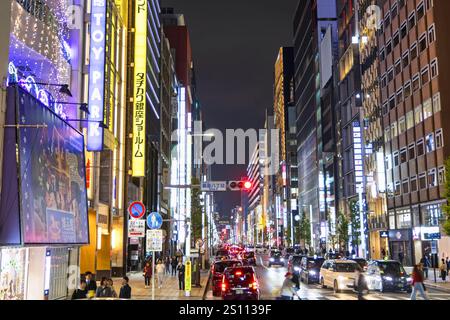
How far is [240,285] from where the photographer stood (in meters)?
22.3

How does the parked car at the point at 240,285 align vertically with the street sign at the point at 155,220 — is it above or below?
below

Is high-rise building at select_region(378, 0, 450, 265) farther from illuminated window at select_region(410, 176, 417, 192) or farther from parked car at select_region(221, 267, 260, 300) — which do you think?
parked car at select_region(221, 267, 260, 300)

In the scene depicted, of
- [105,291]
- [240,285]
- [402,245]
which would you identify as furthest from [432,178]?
[105,291]

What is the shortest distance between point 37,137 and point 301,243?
127748 millimetres

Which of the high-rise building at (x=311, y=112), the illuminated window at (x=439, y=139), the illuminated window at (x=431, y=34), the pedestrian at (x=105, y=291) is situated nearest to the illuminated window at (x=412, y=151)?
the illuminated window at (x=439, y=139)

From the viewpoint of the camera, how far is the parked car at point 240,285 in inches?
869

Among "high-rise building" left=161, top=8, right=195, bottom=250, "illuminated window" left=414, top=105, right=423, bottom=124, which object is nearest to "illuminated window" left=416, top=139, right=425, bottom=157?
"illuminated window" left=414, top=105, right=423, bottom=124

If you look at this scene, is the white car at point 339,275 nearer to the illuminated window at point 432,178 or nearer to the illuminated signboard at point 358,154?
the illuminated window at point 432,178

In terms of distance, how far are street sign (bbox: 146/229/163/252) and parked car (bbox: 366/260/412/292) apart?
15450mm

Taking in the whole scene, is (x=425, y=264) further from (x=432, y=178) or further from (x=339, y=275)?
(x=339, y=275)

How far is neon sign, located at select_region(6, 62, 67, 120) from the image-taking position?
62.4 feet

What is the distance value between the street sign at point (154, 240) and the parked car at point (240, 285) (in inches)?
144

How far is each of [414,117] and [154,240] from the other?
44.6 meters
